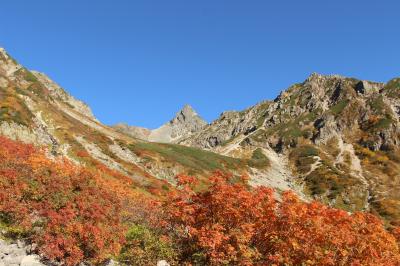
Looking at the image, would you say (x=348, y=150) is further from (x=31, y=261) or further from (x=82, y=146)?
(x=31, y=261)

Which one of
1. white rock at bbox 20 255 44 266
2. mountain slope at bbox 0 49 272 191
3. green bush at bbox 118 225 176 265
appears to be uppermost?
mountain slope at bbox 0 49 272 191

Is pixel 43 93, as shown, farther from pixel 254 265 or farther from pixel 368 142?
pixel 254 265

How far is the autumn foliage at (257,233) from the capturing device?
22766mm

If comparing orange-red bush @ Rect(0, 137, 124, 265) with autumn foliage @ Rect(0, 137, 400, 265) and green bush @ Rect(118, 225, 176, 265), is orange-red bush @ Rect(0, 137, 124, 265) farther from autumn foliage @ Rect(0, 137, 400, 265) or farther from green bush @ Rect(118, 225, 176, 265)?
green bush @ Rect(118, 225, 176, 265)

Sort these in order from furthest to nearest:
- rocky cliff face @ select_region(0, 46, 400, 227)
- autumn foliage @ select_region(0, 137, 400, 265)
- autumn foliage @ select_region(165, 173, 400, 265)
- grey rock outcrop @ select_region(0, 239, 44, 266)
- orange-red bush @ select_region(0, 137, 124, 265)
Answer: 1. rocky cliff face @ select_region(0, 46, 400, 227)
2. orange-red bush @ select_region(0, 137, 124, 265)
3. autumn foliage @ select_region(0, 137, 400, 265)
4. autumn foliage @ select_region(165, 173, 400, 265)
5. grey rock outcrop @ select_region(0, 239, 44, 266)

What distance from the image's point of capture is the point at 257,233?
24672mm

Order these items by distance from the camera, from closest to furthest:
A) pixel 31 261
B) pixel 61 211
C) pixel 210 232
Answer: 1. pixel 210 232
2. pixel 31 261
3. pixel 61 211

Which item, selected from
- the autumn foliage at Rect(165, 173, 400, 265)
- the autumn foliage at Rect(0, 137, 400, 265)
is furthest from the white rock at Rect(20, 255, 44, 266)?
the autumn foliage at Rect(165, 173, 400, 265)

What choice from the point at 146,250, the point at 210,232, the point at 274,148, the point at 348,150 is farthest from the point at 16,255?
the point at 274,148

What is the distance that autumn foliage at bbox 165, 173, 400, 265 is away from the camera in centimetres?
2277

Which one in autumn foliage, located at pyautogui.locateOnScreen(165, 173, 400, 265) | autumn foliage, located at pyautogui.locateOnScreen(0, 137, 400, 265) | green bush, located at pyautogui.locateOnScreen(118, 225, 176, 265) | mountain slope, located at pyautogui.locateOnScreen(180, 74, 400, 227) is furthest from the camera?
mountain slope, located at pyautogui.locateOnScreen(180, 74, 400, 227)

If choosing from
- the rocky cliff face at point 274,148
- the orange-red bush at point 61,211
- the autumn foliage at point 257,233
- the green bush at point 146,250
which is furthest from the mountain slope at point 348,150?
the green bush at point 146,250

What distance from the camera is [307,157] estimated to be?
161 meters

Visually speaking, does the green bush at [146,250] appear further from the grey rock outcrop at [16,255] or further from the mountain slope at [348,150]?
the mountain slope at [348,150]
